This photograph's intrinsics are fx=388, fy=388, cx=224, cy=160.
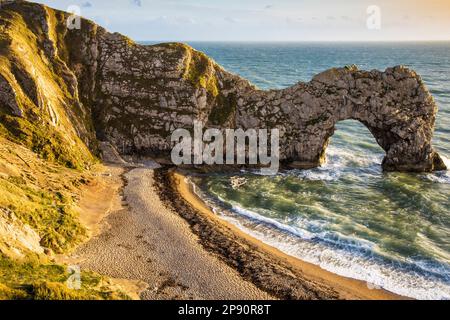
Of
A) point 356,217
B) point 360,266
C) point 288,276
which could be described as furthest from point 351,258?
point 356,217

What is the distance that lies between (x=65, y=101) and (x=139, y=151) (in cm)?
1168

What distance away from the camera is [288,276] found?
31250 millimetres

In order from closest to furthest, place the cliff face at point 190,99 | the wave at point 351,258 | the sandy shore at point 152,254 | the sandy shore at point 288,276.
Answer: the sandy shore at point 152,254, the sandy shore at point 288,276, the wave at point 351,258, the cliff face at point 190,99

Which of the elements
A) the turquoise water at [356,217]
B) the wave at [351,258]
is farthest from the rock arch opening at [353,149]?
the wave at [351,258]

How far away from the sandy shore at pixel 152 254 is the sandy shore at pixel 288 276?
1.26m

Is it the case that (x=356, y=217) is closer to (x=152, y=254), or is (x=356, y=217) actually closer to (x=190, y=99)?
(x=152, y=254)

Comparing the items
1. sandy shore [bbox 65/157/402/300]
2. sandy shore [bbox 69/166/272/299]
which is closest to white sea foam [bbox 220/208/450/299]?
sandy shore [bbox 65/157/402/300]

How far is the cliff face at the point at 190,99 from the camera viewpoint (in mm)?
53438

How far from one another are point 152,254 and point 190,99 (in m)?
27.7

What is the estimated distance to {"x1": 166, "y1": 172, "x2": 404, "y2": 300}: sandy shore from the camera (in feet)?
96.5

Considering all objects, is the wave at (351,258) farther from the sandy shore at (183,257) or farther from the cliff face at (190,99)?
the cliff face at (190,99)

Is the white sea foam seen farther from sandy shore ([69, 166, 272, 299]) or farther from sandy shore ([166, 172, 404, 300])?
sandy shore ([69, 166, 272, 299])

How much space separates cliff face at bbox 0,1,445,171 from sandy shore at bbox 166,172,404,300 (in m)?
22.1

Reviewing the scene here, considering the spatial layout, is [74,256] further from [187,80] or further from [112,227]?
[187,80]
